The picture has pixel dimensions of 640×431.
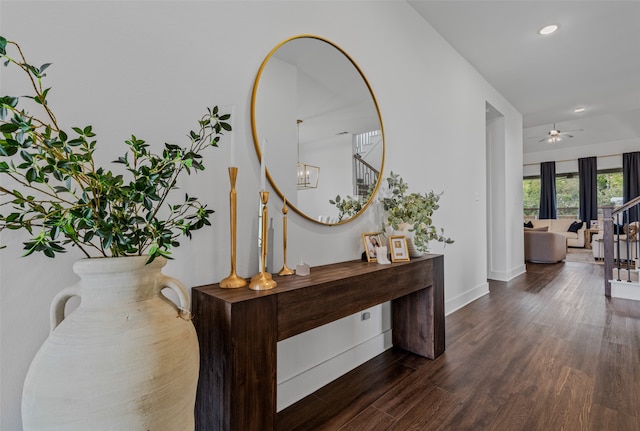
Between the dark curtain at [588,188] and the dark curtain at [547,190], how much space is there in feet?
2.16

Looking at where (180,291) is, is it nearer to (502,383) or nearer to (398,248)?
(398,248)

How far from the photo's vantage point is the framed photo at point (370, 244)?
208 cm

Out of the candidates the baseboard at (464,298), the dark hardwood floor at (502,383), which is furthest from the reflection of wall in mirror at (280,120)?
the baseboard at (464,298)

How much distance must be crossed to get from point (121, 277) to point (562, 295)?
4653 mm

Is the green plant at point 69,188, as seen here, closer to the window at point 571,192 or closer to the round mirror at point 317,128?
the round mirror at point 317,128

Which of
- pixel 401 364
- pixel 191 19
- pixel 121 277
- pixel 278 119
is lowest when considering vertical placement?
pixel 401 364

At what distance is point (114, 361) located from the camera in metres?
0.78

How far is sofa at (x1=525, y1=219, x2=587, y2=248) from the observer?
342 inches

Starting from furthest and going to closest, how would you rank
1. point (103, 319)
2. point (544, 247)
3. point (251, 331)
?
point (544, 247) < point (251, 331) < point (103, 319)

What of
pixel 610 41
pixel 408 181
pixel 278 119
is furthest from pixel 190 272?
pixel 610 41

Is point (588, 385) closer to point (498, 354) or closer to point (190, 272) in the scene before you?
point (498, 354)

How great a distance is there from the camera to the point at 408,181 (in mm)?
2703

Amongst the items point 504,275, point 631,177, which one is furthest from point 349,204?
point 631,177

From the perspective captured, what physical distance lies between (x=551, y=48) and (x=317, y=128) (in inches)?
135
